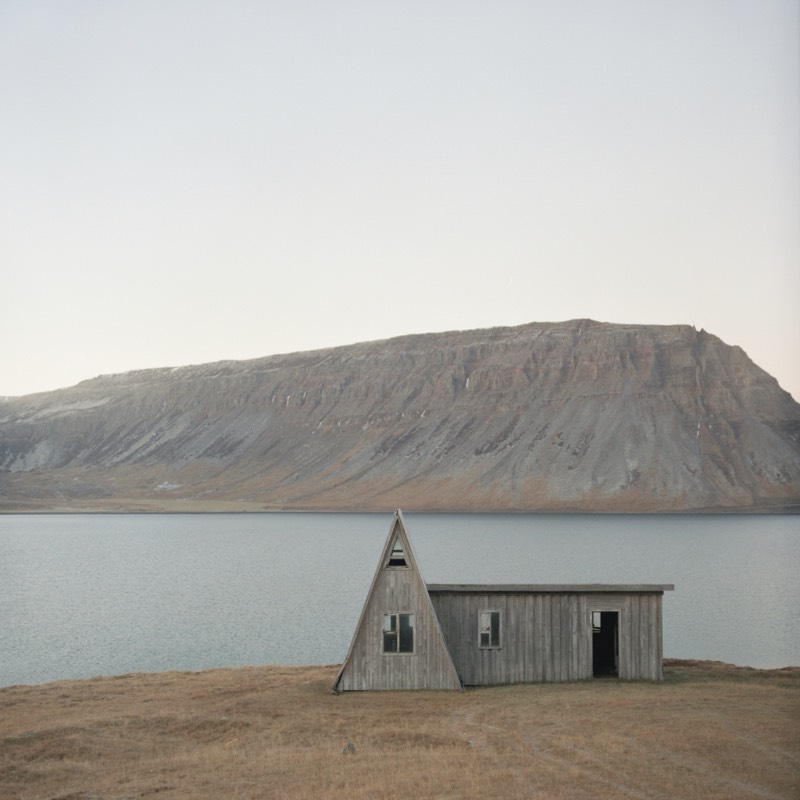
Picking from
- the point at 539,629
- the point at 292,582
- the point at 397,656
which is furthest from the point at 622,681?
the point at 292,582

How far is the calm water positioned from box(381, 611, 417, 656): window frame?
54.7ft

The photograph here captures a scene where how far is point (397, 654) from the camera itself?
3017 cm

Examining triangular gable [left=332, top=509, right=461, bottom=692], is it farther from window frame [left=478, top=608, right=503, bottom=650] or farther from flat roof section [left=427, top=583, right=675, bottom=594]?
window frame [left=478, top=608, right=503, bottom=650]

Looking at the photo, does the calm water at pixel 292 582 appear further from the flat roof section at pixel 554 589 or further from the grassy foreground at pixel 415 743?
the grassy foreground at pixel 415 743

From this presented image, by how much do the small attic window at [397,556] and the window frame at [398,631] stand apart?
146cm

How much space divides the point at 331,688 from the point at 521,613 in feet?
20.8

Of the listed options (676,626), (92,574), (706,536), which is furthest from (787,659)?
(706,536)

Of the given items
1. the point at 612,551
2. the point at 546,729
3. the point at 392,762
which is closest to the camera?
the point at 392,762

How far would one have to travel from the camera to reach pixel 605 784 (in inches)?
730

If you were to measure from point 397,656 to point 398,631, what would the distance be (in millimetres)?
746

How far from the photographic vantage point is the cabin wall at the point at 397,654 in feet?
98.7

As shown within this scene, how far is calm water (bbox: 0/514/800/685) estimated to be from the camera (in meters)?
49.3

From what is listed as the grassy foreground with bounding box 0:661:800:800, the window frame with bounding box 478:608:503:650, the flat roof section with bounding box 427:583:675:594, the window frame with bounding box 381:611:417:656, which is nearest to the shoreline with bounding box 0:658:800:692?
the grassy foreground with bounding box 0:661:800:800

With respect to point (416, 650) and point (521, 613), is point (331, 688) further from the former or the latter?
point (521, 613)
